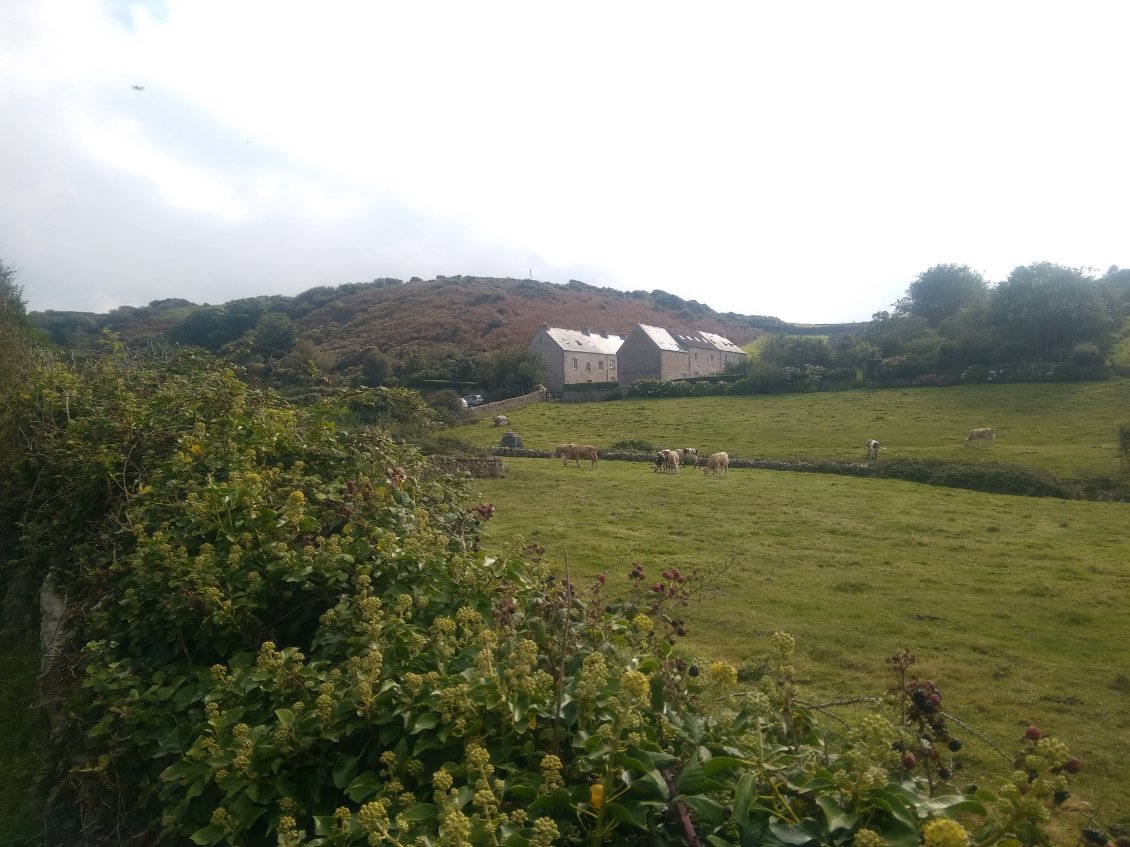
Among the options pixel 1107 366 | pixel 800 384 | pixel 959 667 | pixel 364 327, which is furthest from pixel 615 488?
pixel 364 327

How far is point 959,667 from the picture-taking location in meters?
8.90

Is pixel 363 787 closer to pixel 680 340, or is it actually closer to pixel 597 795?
pixel 597 795

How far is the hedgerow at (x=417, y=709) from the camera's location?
200cm

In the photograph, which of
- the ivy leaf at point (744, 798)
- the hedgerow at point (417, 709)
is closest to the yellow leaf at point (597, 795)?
the hedgerow at point (417, 709)

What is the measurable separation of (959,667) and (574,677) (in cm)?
824

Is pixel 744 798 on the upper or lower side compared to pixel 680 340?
lower

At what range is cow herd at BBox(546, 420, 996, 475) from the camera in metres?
28.2

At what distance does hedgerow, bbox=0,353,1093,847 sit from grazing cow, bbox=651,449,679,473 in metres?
23.5

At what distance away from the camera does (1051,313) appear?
46062 mm

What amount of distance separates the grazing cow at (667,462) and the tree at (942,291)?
55.8 meters

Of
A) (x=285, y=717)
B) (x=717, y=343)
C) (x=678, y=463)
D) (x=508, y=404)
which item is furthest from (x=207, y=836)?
(x=717, y=343)

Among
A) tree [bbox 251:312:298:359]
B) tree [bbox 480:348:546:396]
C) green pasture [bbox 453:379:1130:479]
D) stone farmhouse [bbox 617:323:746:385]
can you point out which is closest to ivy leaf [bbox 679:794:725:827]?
green pasture [bbox 453:379:1130:479]

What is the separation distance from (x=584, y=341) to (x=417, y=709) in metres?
70.1

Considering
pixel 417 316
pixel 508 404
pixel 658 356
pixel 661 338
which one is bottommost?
pixel 508 404
